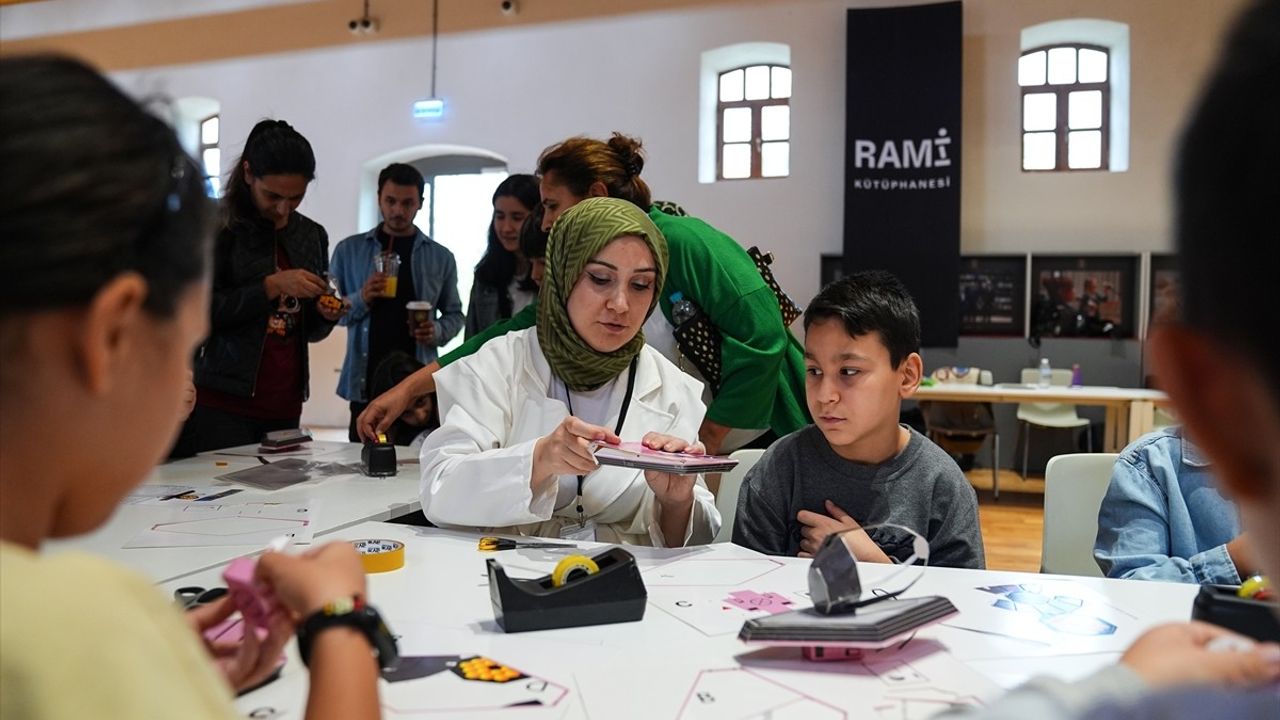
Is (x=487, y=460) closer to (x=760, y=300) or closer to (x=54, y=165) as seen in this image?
(x=760, y=300)

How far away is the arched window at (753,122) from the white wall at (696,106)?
265mm

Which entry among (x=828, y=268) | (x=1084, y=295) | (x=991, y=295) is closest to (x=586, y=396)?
(x=828, y=268)

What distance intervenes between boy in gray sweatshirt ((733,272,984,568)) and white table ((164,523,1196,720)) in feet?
1.32

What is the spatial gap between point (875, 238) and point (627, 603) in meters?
7.73

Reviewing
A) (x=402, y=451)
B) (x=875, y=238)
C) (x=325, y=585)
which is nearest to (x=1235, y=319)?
(x=325, y=585)

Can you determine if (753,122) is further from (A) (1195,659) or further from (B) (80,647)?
(B) (80,647)

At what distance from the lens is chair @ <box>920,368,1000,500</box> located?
7883 mm

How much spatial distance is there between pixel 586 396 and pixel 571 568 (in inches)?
34.6

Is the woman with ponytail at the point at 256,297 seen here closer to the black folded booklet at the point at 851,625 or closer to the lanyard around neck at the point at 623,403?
the lanyard around neck at the point at 623,403

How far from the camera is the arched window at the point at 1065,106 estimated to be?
8.87 m

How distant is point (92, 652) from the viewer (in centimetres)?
56

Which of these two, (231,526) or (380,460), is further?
(380,460)

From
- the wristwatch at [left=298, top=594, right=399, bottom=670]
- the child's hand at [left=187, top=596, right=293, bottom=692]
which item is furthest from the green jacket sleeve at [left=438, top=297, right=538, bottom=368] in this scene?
the wristwatch at [left=298, top=594, right=399, bottom=670]

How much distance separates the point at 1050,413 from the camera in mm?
7938
